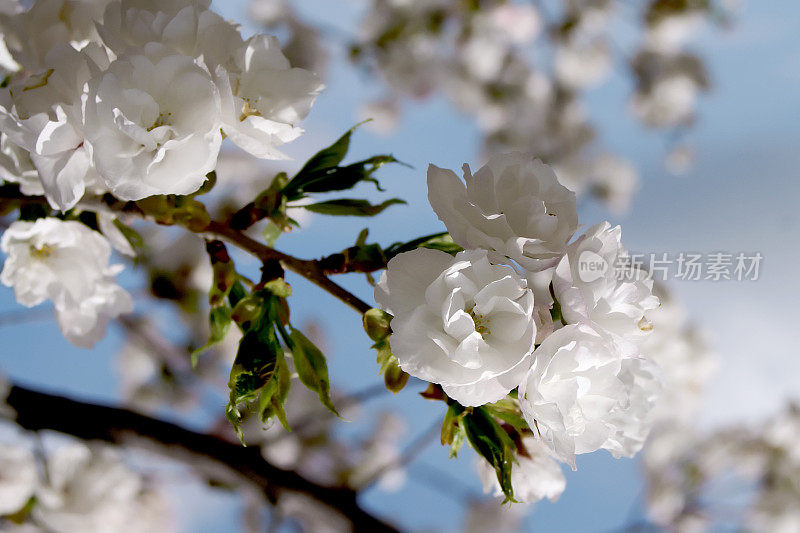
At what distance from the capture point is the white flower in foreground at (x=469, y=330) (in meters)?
0.39

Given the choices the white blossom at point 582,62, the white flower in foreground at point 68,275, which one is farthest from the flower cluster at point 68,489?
the white blossom at point 582,62

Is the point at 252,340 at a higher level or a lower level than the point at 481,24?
higher

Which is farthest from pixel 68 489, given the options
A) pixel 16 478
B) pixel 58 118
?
pixel 58 118

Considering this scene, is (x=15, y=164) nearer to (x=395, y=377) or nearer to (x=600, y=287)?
(x=395, y=377)

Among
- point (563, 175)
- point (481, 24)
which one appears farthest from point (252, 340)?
point (563, 175)

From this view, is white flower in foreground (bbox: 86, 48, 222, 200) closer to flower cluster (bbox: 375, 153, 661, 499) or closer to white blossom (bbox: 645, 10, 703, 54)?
flower cluster (bbox: 375, 153, 661, 499)

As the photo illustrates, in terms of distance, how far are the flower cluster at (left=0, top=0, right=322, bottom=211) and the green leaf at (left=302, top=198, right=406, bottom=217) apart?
87 mm

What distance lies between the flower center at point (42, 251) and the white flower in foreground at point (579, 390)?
475 mm

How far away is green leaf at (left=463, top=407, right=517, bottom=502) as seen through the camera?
1.49 ft

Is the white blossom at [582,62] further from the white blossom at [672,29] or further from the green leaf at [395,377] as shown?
the green leaf at [395,377]

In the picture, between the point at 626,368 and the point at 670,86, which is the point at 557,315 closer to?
the point at 626,368

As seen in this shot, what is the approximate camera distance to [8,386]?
0.89 metres

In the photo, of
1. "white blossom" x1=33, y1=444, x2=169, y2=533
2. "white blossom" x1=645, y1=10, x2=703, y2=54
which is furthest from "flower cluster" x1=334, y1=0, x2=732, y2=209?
"white blossom" x1=33, y1=444, x2=169, y2=533

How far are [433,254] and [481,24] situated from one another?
280 cm
